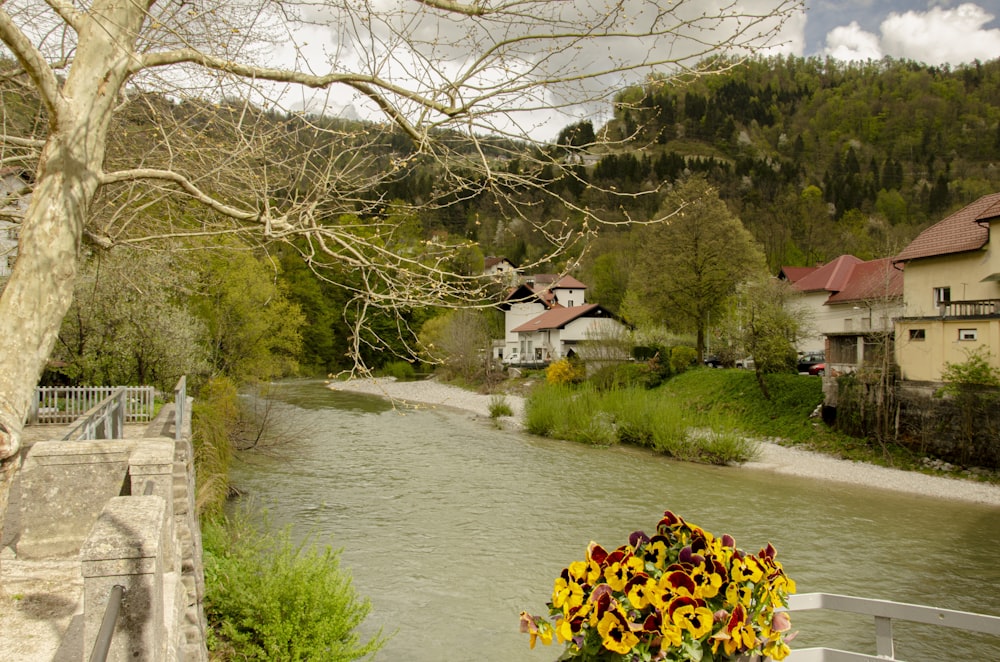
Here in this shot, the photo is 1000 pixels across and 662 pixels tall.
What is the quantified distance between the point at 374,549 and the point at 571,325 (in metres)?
35.0

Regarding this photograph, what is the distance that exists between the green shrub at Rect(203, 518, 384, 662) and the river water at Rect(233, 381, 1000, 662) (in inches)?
29.0

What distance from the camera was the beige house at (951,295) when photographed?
19547 mm

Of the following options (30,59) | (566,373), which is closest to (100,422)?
(30,59)

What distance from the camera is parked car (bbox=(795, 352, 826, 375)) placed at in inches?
1385

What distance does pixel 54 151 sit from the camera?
151 inches

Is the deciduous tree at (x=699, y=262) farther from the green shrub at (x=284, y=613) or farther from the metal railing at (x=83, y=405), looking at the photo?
the green shrub at (x=284, y=613)

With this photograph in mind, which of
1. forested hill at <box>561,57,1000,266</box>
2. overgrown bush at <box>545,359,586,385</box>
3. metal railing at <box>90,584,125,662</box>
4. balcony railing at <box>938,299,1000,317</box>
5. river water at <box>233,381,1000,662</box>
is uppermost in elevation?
forested hill at <box>561,57,1000,266</box>

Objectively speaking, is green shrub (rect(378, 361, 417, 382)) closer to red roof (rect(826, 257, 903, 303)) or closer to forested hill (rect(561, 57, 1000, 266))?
forested hill (rect(561, 57, 1000, 266))

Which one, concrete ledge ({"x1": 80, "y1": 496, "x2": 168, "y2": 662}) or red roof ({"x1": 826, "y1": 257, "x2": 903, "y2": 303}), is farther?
red roof ({"x1": 826, "y1": 257, "x2": 903, "y2": 303})

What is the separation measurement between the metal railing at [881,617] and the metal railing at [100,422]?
6.04 m

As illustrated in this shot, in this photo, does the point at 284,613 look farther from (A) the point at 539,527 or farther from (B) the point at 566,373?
(B) the point at 566,373

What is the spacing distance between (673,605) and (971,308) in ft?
72.5

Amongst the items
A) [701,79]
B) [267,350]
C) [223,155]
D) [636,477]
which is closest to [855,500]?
[636,477]

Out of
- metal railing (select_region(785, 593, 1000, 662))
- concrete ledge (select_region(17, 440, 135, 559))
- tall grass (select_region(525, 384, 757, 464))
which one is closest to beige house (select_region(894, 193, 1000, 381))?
tall grass (select_region(525, 384, 757, 464))
